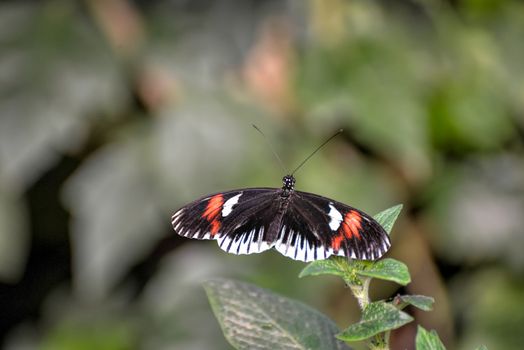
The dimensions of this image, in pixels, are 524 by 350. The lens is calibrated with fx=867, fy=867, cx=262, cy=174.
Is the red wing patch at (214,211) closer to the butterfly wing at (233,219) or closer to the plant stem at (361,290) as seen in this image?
the butterfly wing at (233,219)

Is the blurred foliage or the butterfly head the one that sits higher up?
the blurred foliage

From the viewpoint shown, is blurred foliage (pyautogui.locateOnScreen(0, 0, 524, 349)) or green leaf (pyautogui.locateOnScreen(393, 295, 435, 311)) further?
blurred foliage (pyautogui.locateOnScreen(0, 0, 524, 349))

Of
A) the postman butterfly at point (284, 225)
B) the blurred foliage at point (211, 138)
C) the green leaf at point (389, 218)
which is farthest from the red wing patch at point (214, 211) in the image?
the blurred foliage at point (211, 138)

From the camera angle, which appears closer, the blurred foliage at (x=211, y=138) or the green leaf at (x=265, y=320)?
the green leaf at (x=265, y=320)

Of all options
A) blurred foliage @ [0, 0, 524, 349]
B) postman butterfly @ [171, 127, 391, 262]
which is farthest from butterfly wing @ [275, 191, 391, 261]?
blurred foliage @ [0, 0, 524, 349]

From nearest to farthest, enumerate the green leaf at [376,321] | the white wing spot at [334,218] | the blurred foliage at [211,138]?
the green leaf at [376,321], the white wing spot at [334,218], the blurred foliage at [211,138]

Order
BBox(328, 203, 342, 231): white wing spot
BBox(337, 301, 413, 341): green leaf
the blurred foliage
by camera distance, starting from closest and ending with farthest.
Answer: BBox(337, 301, 413, 341): green leaf
BBox(328, 203, 342, 231): white wing spot
the blurred foliage

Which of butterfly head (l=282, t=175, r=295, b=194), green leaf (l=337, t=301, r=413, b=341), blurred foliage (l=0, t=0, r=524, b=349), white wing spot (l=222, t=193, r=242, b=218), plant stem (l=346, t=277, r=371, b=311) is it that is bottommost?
green leaf (l=337, t=301, r=413, b=341)

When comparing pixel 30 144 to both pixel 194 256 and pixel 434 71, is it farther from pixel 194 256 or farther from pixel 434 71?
pixel 434 71

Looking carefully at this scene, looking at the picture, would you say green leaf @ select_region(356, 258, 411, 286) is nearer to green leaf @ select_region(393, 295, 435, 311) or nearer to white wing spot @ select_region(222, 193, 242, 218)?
green leaf @ select_region(393, 295, 435, 311)
